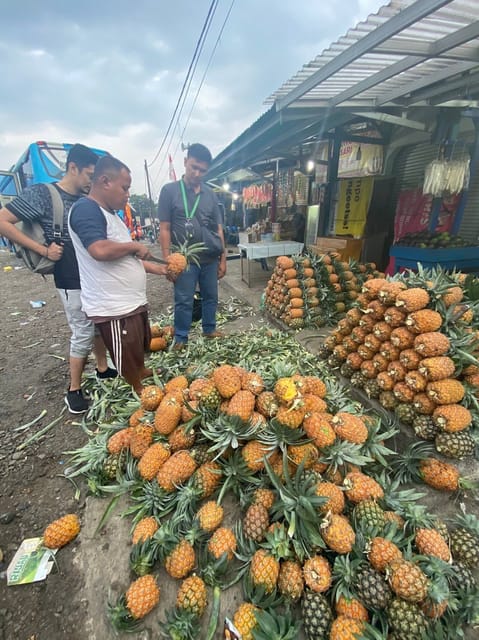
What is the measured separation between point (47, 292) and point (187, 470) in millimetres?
9101

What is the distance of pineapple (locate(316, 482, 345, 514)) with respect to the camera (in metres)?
1.66

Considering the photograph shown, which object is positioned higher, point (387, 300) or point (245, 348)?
point (387, 300)

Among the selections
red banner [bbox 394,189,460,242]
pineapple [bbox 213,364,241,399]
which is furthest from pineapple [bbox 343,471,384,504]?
red banner [bbox 394,189,460,242]

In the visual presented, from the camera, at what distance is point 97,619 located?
1.57 m

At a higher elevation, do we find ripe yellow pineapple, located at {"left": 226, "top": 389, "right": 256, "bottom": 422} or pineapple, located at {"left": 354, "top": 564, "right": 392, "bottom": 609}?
ripe yellow pineapple, located at {"left": 226, "top": 389, "right": 256, "bottom": 422}

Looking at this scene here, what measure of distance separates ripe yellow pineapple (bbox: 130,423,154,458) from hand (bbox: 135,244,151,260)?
1487 mm

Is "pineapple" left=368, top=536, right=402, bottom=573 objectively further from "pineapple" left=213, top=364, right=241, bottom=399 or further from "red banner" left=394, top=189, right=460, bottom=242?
"red banner" left=394, top=189, right=460, bottom=242

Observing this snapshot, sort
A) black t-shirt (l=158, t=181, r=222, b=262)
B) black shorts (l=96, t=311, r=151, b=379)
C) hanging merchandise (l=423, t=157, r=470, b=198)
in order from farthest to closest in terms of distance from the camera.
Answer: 1. hanging merchandise (l=423, t=157, r=470, b=198)
2. black t-shirt (l=158, t=181, r=222, b=262)
3. black shorts (l=96, t=311, r=151, b=379)

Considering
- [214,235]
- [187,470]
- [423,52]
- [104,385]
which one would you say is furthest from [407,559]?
[423,52]

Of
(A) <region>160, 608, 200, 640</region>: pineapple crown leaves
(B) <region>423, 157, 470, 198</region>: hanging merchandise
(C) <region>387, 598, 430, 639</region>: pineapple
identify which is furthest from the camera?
(B) <region>423, 157, 470, 198</region>: hanging merchandise

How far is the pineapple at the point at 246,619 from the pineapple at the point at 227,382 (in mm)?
1165

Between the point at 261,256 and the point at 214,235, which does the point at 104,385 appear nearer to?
the point at 214,235

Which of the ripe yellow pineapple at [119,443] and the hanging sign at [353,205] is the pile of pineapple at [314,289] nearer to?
the ripe yellow pineapple at [119,443]

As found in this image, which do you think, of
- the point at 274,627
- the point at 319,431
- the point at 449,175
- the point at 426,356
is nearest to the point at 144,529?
the point at 274,627
